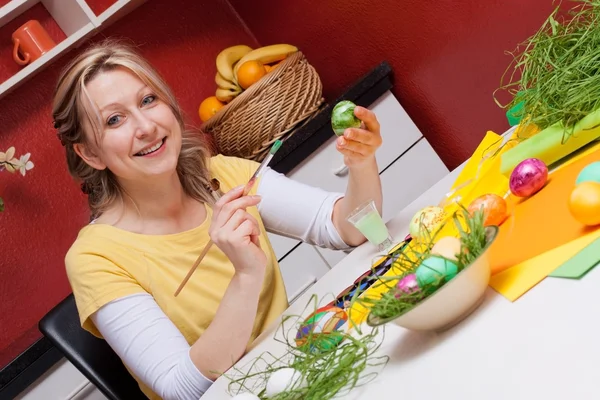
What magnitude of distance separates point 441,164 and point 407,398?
1977 mm

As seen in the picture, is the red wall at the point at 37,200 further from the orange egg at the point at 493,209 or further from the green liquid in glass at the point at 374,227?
the orange egg at the point at 493,209

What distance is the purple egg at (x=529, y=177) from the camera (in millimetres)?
1172

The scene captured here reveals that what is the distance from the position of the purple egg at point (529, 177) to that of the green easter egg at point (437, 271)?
0.38 metres

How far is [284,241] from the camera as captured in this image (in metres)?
2.58

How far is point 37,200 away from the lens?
264cm

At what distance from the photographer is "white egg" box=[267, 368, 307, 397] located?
0.97m

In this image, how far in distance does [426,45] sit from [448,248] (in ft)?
5.79

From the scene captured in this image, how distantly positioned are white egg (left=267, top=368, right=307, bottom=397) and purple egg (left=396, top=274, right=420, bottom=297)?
7.4 inches

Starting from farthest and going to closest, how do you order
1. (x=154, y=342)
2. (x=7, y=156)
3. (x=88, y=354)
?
1. (x=7, y=156)
2. (x=88, y=354)
3. (x=154, y=342)

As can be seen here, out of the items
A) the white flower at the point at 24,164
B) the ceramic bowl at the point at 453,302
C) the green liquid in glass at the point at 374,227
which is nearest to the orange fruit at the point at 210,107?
the white flower at the point at 24,164

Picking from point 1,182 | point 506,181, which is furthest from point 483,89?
point 1,182

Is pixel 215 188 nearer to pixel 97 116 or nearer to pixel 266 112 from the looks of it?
pixel 97 116

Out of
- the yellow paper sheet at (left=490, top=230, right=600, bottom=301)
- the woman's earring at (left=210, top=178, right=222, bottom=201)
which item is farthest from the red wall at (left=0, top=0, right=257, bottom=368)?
the yellow paper sheet at (left=490, top=230, right=600, bottom=301)

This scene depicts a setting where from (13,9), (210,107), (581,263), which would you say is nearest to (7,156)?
(13,9)
